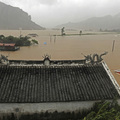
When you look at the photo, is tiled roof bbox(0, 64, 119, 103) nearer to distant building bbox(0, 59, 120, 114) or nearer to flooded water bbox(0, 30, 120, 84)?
distant building bbox(0, 59, 120, 114)

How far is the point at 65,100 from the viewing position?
7.54 meters

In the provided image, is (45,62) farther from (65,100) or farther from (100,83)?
(100,83)

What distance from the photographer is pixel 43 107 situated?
7777mm

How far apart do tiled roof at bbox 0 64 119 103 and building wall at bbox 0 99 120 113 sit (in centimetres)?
43

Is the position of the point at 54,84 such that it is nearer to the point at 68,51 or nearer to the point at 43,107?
the point at 43,107

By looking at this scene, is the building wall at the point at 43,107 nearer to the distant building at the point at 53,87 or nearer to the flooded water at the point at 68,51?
the distant building at the point at 53,87

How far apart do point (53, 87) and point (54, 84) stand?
22 cm

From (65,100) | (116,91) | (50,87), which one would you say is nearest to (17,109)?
(50,87)

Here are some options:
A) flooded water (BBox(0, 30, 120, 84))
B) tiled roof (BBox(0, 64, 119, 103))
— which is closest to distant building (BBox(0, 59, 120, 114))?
tiled roof (BBox(0, 64, 119, 103))

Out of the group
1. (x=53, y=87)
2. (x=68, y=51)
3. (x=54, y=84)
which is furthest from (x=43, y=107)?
(x=68, y=51)

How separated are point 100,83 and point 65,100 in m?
2.50

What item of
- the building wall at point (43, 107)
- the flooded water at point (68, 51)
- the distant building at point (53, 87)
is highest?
the flooded water at point (68, 51)

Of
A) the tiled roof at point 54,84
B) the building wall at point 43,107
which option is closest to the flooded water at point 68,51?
the tiled roof at point 54,84

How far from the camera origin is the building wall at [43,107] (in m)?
7.66
